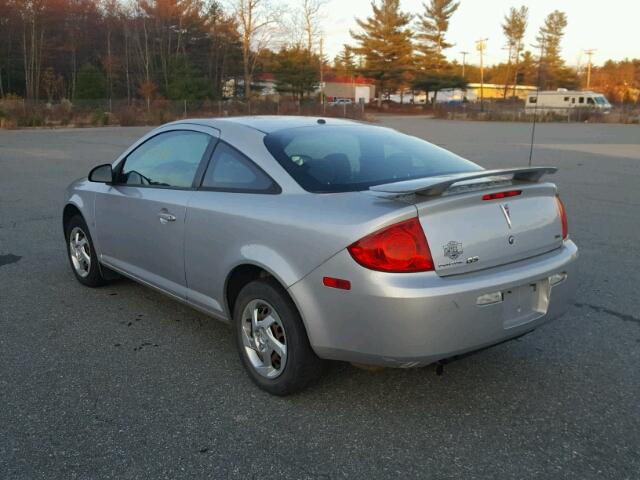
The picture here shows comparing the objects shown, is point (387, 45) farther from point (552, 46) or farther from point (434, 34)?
point (552, 46)

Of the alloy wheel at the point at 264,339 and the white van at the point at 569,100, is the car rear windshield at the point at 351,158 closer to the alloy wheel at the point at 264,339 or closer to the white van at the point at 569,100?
the alloy wheel at the point at 264,339

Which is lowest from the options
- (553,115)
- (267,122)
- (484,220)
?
(484,220)

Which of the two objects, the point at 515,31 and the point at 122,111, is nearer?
the point at 122,111

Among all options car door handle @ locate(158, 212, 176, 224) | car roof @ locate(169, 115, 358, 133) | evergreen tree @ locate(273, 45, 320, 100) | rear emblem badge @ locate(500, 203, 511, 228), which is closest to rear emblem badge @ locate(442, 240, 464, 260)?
rear emblem badge @ locate(500, 203, 511, 228)

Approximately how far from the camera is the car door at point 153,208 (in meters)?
3.99

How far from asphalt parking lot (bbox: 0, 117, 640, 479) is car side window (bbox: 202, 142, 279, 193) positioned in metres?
1.12

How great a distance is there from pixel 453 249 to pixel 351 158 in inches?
42.5

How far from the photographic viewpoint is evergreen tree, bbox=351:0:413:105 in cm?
7906

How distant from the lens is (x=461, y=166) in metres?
4.00

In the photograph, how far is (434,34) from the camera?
82.8 m

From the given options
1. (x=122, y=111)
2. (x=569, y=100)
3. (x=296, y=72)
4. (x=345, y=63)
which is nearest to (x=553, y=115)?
(x=569, y=100)

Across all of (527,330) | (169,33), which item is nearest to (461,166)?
(527,330)

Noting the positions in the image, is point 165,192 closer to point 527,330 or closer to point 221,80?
point 527,330

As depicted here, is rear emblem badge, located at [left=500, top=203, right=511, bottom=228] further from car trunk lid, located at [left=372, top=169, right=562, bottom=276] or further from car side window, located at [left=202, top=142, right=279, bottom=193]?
car side window, located at [left=202, top=142, right=279, bottom=193]
